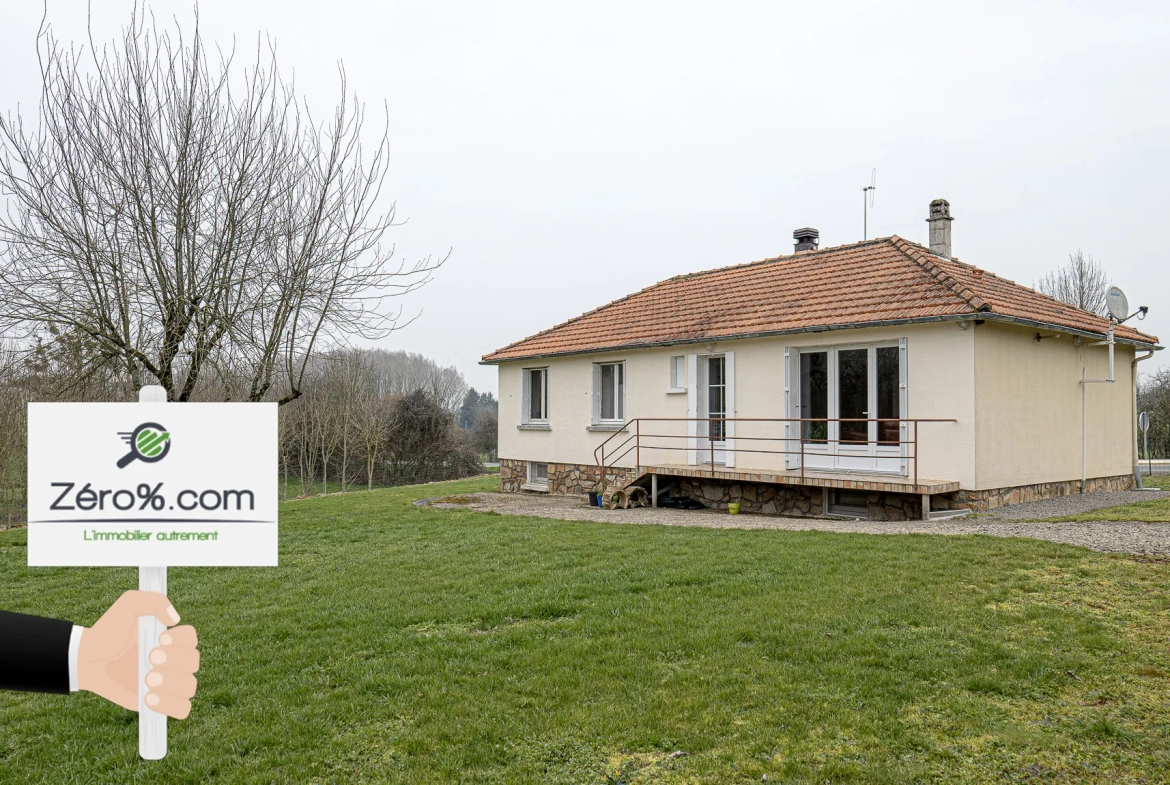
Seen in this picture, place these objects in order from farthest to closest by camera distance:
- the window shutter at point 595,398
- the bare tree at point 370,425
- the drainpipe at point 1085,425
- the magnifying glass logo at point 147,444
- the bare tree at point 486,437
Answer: the bare tree at point 486,437
the bare tree at point 370,425
the window shutter at point 595,398
the drainpipe at point 1085,425
the magnifying glass logo at point 147,444

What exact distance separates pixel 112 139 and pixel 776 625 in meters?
9.48

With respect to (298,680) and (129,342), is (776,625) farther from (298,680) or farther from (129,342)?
(129,342)

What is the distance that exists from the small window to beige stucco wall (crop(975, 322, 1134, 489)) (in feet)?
17.8

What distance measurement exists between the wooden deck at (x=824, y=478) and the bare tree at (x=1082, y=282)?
931 inches

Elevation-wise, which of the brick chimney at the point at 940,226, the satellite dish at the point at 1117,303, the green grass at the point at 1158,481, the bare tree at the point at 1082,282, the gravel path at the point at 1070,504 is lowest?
the green grass at the point at 1158,481

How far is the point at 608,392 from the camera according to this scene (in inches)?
667

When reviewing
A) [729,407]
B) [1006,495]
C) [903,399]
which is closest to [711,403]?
[729,407]

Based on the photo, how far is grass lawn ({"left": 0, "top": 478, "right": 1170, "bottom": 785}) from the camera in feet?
12.2

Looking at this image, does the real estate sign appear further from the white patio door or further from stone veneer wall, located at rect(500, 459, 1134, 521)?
the white patio door

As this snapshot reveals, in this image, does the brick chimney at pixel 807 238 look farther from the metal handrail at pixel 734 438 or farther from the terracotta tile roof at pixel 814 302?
the metal handrail at pixel 734 438

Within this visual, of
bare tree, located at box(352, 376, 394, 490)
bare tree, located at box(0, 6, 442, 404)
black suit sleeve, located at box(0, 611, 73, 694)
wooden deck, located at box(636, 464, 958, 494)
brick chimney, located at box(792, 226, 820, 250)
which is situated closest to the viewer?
black suit sleeve, located at box(0, 611, 73, 694)

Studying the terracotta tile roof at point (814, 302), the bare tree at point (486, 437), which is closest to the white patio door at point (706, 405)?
the terracotta tile roof at point (814, 302)

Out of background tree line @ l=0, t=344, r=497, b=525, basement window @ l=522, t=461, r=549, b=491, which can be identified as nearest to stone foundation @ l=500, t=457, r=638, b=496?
basement window @ l=522, t=461, r=549, b=491

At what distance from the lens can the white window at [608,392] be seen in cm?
1659
